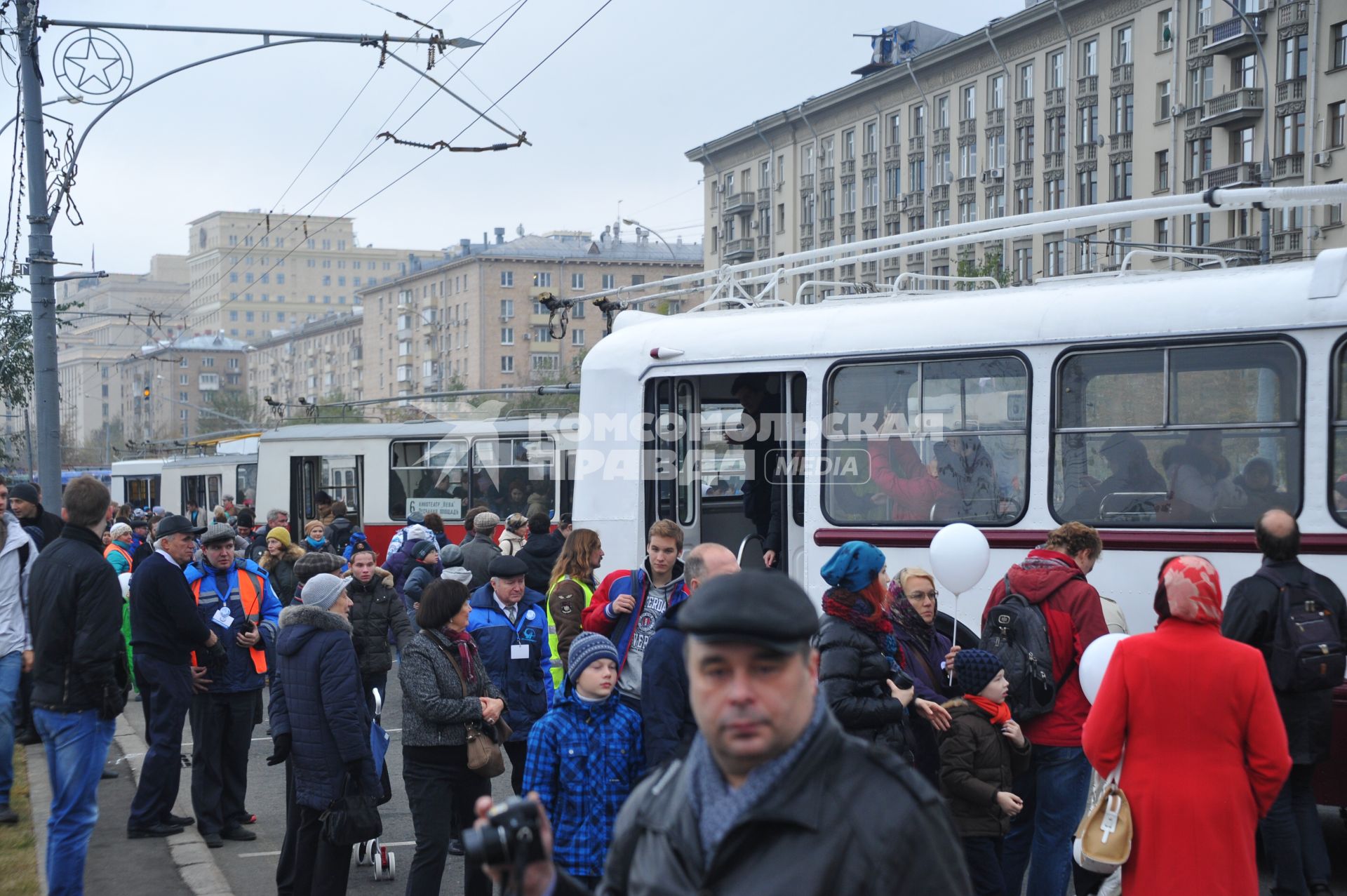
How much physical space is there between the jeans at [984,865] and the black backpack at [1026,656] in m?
0.71

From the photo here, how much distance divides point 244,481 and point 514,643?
31853 mm

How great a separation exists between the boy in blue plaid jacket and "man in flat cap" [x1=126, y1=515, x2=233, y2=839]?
12.9 ft

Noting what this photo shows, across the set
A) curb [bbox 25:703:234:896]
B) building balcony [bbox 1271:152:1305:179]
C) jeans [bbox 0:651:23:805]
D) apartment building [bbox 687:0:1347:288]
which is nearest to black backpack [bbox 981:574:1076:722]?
curb [bbox 25:703:234:896]

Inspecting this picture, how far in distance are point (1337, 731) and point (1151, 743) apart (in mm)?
2816

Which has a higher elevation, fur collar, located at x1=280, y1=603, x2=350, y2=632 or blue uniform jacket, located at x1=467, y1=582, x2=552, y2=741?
fur collar, located at x1=280, y1=603, x2=350, y2=632

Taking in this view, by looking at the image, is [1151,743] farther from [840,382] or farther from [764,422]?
[764,422]

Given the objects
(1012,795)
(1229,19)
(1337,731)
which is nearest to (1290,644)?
(1337,731)

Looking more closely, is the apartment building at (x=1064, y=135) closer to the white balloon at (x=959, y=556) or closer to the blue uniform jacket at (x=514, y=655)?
the white balloon at (x=959, y=556)

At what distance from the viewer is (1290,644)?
6.23 meters

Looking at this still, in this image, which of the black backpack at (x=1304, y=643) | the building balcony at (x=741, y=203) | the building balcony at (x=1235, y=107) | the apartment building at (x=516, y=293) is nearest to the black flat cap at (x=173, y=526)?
the black backpack at (x=1304, y=643)

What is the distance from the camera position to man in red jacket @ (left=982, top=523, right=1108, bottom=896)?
20.2 ft

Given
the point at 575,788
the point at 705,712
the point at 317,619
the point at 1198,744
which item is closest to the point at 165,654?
the point at 317,619

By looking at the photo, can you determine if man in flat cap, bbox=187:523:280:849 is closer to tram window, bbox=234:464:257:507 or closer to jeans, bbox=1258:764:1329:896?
jeans, bbox=1258:764:1329:896

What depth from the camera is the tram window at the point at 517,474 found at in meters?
23.8
